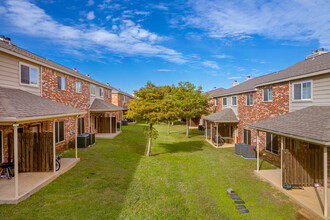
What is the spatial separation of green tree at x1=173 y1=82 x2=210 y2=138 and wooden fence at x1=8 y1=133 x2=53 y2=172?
1529 cm

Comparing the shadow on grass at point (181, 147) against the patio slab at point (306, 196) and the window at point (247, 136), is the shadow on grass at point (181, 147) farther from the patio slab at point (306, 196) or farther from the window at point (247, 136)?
the patio slab at point (306, 196)

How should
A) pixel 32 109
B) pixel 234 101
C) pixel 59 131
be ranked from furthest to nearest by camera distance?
pixel 234 101, pixel 59 131, pixel 32 109

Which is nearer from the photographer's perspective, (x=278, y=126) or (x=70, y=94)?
(x=278, y=126)

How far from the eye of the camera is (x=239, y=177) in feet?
30.8

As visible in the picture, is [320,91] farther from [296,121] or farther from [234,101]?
[234,101]

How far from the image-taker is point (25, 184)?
7.21 meters

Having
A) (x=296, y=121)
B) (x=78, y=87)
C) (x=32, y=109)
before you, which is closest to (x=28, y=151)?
(x=32, y=109)

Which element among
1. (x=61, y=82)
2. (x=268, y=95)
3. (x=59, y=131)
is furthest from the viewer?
(x=61, y=82)

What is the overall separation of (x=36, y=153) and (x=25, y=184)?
74.7 inches

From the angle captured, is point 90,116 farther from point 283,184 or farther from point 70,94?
point 283,184

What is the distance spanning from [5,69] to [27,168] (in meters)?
5.25

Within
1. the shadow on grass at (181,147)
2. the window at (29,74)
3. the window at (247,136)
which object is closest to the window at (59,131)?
the window at (29,74)

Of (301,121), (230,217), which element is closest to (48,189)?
(230,217)

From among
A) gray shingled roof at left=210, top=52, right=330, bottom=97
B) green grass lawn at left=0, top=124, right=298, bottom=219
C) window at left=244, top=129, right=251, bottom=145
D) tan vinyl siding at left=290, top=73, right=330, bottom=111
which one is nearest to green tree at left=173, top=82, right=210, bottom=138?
gray shingled roof at left=210, top=52, right=330, bottom=97
